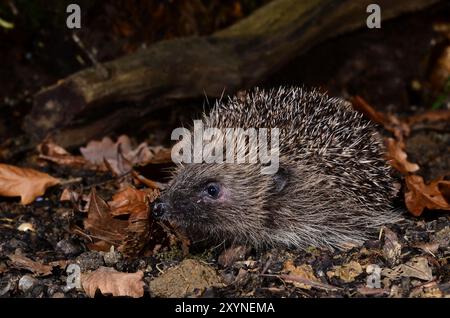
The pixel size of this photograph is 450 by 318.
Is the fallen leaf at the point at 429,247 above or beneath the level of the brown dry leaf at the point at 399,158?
beneath

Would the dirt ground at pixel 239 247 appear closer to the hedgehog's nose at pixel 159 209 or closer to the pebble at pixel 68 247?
the pebble at pixel 68 247

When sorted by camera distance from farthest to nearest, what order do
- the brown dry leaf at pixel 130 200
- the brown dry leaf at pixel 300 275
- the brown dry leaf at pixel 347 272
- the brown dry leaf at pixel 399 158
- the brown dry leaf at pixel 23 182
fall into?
1. the brown dry leaf at pixel 399 158
2. the brown dry leaf at pixel 23 182
3. the brown dry leaf at pixel 130 200
4. the brown dry leaf at pixel 347 272
5. the brown dry leaf at pixel 300 275

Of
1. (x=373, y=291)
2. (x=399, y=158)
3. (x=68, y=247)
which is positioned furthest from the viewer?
(x=399, y=158)

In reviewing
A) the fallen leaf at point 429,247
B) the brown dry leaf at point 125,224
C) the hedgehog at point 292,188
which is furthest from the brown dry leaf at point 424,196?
the brown dry leaf at point 125,224

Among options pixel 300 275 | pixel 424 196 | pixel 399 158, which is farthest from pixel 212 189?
pixel 399 158

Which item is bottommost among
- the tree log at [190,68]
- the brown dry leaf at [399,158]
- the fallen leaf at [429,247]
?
the fallen leaf at [429,247]

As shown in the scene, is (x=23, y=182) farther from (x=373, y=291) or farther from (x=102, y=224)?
(x=373, y=291)

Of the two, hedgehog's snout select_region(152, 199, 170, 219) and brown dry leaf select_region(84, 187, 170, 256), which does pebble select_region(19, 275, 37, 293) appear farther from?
hedgehog's snout select_region(152, 199, 170, 219)
